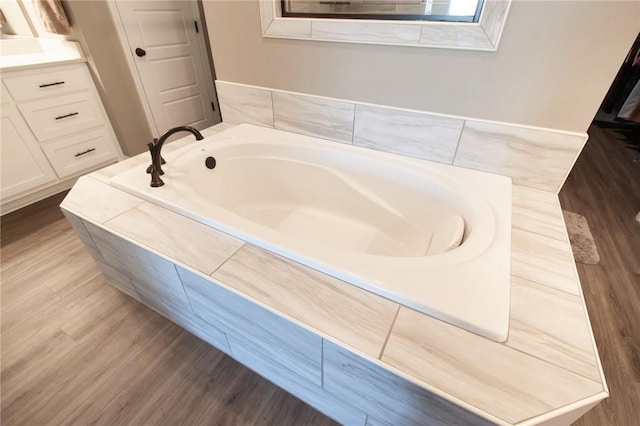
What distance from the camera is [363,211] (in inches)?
59.5

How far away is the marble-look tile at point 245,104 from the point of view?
1695mm

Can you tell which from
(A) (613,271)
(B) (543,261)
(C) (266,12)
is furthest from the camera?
(A) (613,271)

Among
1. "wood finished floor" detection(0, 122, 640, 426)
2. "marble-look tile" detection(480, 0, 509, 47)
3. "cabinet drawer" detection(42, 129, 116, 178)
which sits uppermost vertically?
"marble-look tile" detection(480, 0, 509, 47)

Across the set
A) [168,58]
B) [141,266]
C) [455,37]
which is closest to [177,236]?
[141,266]

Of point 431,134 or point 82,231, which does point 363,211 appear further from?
point 82,231

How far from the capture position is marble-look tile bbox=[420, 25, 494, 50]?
1.07 metres

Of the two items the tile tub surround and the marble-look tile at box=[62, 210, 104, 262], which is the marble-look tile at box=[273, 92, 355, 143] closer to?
the tile tub surround

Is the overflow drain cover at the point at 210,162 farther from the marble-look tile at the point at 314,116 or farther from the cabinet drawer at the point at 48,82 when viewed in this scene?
the cabinet drawer at the point at 48,82

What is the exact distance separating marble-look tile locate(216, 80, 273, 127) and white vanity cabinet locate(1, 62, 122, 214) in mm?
1087

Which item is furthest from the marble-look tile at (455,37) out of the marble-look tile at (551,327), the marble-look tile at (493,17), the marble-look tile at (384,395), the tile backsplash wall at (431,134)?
the marble-look tile at (384,395)

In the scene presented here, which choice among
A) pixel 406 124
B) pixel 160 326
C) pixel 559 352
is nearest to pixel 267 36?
pixel 406 124

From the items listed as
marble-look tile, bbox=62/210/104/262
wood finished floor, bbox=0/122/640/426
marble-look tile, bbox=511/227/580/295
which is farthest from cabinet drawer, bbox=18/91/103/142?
marble-look tile, bbox=511/227/580/295

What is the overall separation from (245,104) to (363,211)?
986 mm

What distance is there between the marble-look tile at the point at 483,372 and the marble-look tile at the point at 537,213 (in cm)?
54
